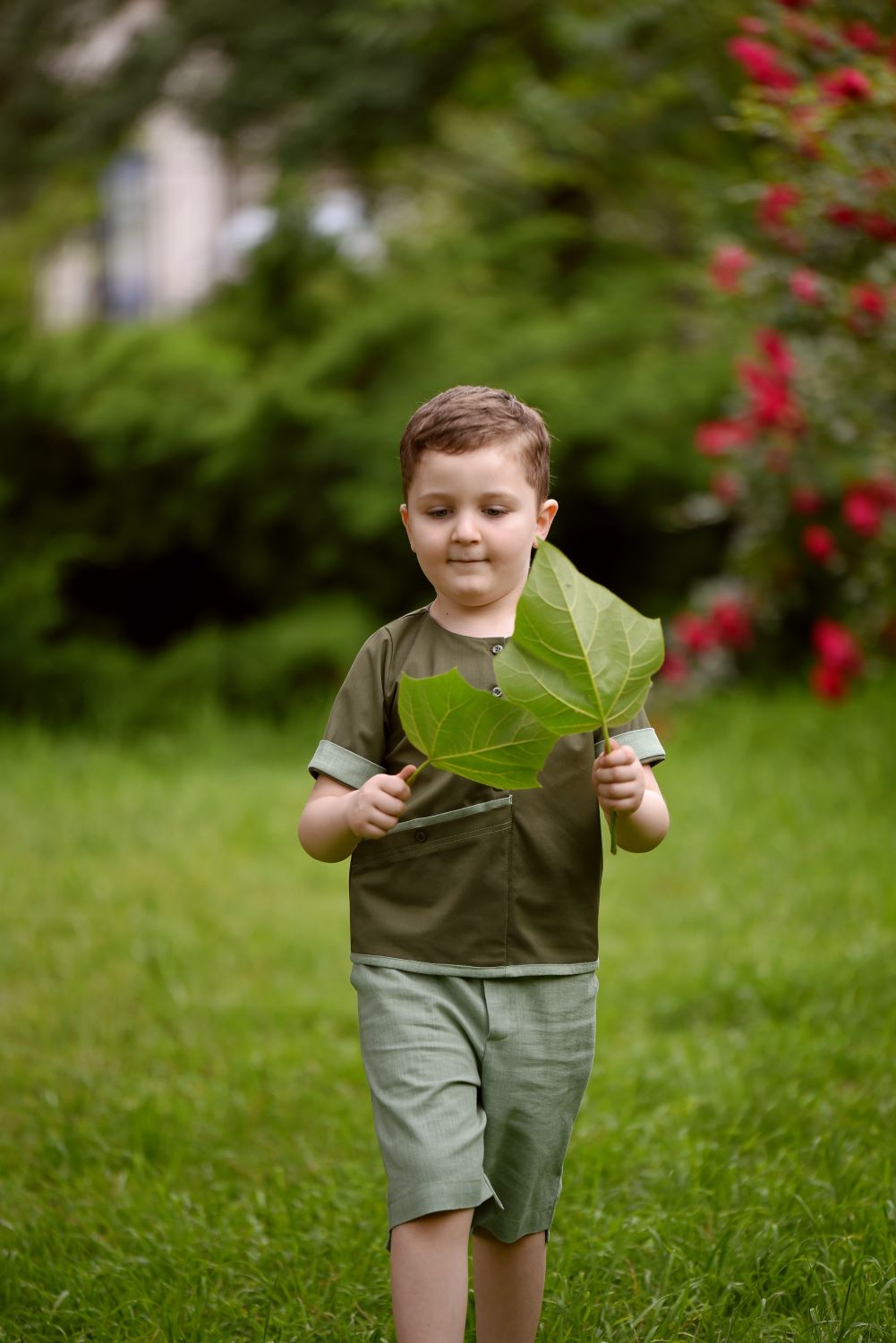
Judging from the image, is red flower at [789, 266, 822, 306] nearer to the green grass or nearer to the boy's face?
the green grass

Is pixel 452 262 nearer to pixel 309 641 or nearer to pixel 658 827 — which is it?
pixel 309 641

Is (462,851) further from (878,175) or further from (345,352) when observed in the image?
(345,352)

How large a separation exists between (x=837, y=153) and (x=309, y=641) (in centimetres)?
357

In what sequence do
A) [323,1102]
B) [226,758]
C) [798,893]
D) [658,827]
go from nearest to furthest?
1. [658,827]
2. [323,1102]
3. [798,893]
4. [226,758]

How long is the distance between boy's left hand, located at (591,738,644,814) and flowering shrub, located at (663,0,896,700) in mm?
2445

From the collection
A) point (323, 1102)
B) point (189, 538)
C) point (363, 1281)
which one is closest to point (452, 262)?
point (189, 538)

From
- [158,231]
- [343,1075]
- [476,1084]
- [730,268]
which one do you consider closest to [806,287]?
[730,268]

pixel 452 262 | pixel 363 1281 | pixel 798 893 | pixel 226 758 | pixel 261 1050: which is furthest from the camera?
pixel 452 262

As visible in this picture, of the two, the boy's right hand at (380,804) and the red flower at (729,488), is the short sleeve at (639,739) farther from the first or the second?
the red flower at (729,488)

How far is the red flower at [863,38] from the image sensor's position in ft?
13.4

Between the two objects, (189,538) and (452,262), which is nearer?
(189,538)

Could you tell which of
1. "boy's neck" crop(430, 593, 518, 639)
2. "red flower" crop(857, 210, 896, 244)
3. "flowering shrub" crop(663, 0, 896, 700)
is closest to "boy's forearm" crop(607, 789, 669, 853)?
"boy's neck" crop(430, 593, 518, 639)

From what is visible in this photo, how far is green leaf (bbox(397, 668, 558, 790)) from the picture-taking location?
5.80 feet

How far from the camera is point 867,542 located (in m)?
5.98
